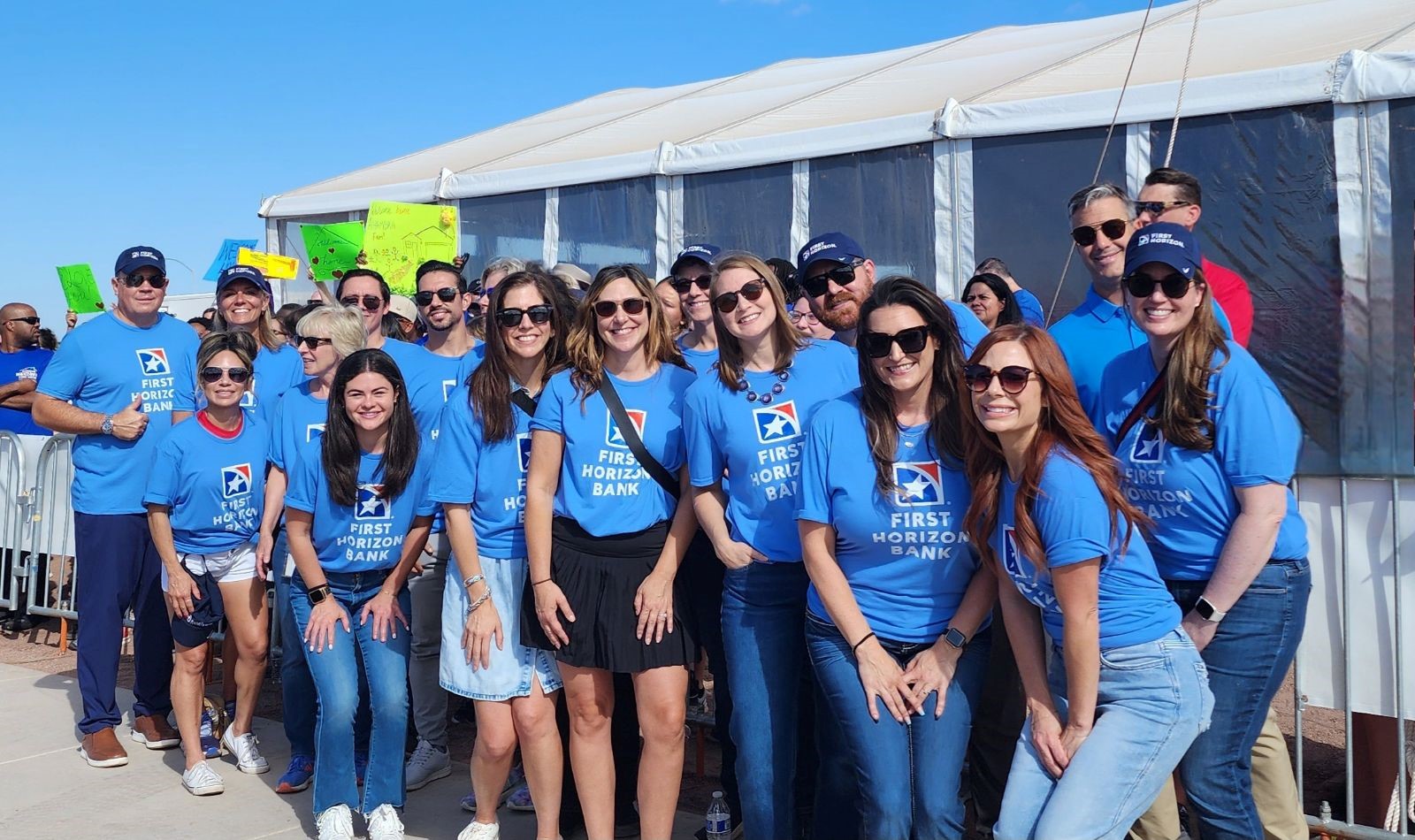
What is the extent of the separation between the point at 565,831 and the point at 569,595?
1.16 m

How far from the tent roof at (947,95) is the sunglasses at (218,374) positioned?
449cm

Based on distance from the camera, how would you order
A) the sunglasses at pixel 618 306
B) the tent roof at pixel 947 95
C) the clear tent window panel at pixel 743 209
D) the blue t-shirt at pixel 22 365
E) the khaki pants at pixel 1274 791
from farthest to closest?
the clear tent window panel at pixel 743 209
the blue t-shirt at pixel 22 365
the tent roof at pixel 947 95
the sunglasses at pixel 618 306
the khaki pants at pixel 1274 791

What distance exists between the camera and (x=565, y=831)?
4426 millimetres

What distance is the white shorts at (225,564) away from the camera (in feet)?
16.9

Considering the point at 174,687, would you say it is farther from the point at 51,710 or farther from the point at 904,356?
the point at 904,356

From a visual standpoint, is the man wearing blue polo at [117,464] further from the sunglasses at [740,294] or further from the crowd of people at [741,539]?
the sunglasses at [740,294]

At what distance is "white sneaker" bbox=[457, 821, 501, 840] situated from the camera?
4098 mm

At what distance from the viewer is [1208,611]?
2945 mm

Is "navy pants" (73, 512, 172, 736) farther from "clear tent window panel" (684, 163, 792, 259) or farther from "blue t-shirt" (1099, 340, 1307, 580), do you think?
"clear tent window panel" (684, 163, 792, 259)

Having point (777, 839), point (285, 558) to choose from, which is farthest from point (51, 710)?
point (777, 839)

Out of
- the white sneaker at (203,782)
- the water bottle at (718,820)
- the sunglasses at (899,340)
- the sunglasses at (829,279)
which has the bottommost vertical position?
the white sneaker at (203,782)

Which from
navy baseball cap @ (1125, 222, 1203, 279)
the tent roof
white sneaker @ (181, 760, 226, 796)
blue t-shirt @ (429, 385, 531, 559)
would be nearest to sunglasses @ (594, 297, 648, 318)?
blue t-shirt @ (429, 385, 531, 559)

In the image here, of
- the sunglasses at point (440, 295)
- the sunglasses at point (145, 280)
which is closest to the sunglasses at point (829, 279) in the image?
the sunglasses at point (440, 295)

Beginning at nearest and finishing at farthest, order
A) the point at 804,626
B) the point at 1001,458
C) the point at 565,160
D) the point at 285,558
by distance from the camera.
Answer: the point at 1001,458 → the point at 804,626 → the point at 285,558 → the point at 565,160
